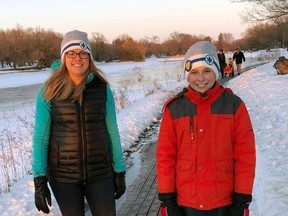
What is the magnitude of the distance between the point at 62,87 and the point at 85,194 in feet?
3.03

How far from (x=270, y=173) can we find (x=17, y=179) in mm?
4209

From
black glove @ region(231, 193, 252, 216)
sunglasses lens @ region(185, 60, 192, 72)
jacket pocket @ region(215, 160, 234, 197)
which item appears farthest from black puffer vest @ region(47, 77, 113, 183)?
black glove @ region(231, 193, 252, 216)

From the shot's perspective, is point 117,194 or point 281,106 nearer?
point 117,194

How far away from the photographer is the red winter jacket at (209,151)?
2.44m

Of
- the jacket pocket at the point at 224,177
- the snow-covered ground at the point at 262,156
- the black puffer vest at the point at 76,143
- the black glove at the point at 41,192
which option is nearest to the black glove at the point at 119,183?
the black puffer vest at the point at 76,143

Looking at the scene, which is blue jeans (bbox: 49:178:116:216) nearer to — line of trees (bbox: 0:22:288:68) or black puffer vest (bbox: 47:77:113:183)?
black puffer vest (bbox: 47:77:113:183)

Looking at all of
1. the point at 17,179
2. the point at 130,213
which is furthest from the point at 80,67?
the point at 17,179

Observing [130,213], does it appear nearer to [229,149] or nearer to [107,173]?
[107,173]

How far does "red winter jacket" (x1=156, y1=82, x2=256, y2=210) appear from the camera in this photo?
2443 millimetres

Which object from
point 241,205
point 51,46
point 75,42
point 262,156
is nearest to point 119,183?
point 241,205

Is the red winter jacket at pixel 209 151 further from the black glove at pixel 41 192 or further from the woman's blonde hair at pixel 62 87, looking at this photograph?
the black glove at pixel 41 192

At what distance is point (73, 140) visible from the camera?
293cm

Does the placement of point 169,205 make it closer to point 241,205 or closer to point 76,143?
point 241,205

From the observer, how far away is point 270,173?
17.4 ft
